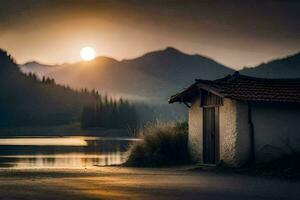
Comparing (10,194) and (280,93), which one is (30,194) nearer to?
(10,194)

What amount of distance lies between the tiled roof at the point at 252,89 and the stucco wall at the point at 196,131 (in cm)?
78

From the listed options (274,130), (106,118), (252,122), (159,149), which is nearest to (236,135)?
(252,122)

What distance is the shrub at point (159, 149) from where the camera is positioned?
28.6 metres

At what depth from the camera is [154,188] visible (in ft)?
55.6

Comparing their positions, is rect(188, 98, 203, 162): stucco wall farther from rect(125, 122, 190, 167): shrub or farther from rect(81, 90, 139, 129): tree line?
rect(81, 90, 139, 129): tree line

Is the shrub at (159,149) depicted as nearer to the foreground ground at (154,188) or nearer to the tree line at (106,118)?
the foreground ground at (154,188)

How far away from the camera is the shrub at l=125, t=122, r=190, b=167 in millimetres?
28638

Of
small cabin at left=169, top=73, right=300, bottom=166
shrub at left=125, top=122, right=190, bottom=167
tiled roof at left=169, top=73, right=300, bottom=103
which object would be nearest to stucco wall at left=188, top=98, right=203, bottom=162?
shrub at left=125, top=122, right=190, bottom=167

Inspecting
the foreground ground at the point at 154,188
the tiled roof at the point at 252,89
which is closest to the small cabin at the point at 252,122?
the tiled roof at the point at 252,89

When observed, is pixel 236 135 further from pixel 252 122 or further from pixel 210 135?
pixel 210 135

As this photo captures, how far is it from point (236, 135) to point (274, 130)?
5.34ft

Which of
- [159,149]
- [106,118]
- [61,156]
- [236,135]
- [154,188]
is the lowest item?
[154,188]

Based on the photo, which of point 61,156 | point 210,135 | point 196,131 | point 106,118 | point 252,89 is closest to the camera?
point 252,89

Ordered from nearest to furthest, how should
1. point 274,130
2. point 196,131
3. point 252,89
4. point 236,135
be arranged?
point 236,135, point 274,130, point 252,89, point 196,131
